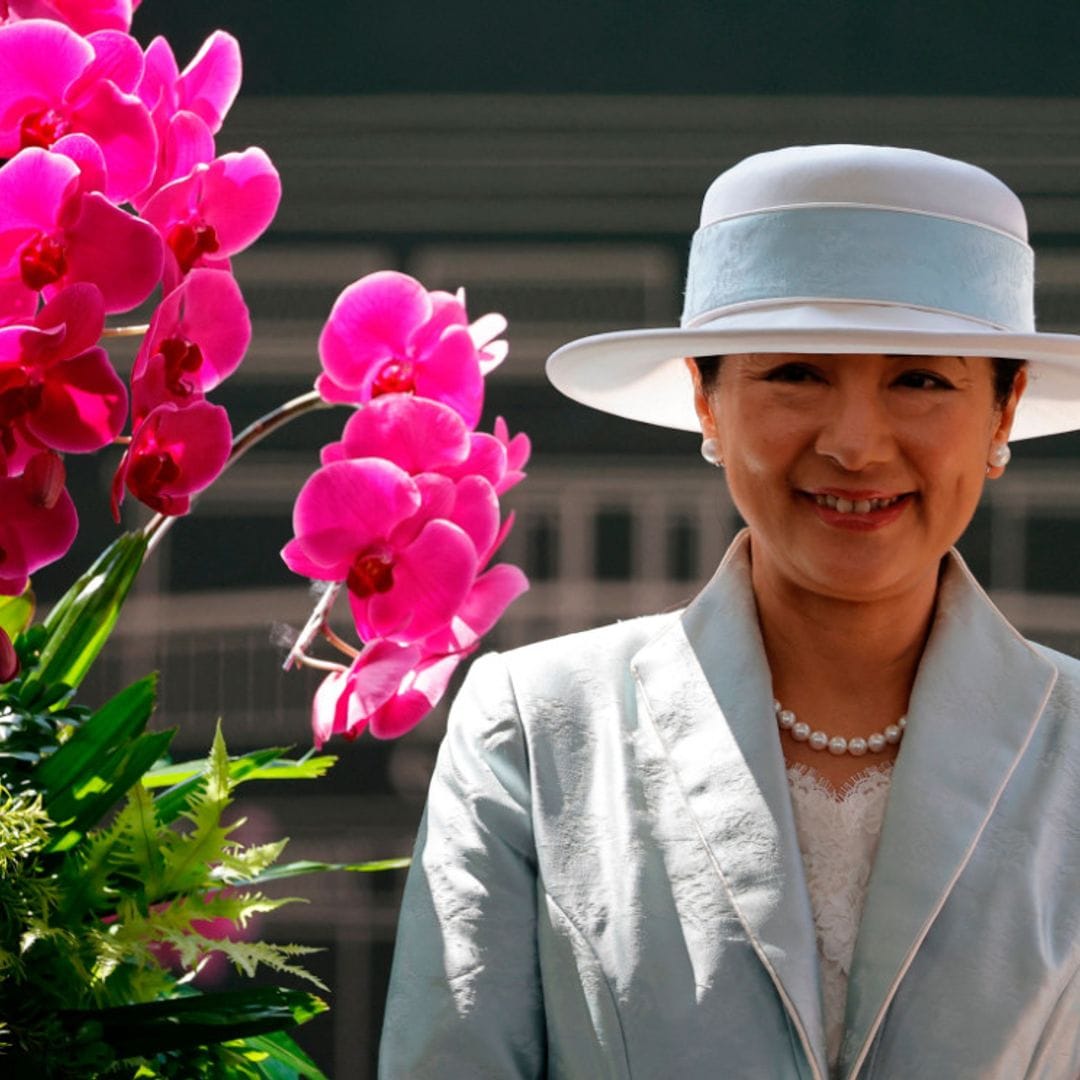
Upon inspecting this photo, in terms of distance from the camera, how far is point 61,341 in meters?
0.80

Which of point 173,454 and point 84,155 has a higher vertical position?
point 84,155

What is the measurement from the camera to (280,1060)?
109cm

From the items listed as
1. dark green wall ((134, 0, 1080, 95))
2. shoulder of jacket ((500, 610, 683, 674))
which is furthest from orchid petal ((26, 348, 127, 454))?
dark green wall ((134, 0, 1080, 95))

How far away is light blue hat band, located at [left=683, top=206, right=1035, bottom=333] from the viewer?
1.00m

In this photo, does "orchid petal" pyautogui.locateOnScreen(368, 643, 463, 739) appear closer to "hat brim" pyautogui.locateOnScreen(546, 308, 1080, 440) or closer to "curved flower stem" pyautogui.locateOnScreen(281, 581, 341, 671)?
"curved flower stem" pyautogui.locateOnScreen(281, 581, 341, 671)

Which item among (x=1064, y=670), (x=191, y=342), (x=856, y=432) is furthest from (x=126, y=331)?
(x=1064, y=670)

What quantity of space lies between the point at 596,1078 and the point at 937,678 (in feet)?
0.99

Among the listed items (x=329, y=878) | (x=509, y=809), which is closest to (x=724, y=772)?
(x=509, y=809)

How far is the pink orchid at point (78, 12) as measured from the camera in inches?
36.5

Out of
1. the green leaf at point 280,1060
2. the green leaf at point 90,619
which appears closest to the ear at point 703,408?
the green leaf at point 90,619

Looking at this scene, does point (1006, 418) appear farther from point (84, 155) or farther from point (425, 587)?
point (84, 155)

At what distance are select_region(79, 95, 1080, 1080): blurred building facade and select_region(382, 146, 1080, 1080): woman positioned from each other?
952mm

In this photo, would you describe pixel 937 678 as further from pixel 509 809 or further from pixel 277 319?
pixel 277 319

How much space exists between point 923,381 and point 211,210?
387 millimetres
